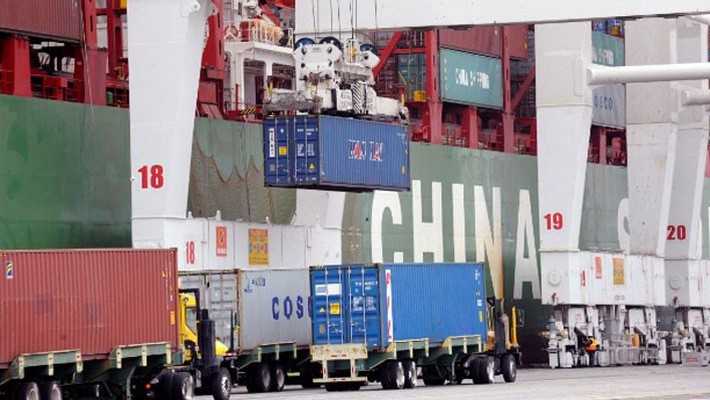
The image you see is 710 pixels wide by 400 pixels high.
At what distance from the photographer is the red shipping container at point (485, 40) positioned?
7044 cm

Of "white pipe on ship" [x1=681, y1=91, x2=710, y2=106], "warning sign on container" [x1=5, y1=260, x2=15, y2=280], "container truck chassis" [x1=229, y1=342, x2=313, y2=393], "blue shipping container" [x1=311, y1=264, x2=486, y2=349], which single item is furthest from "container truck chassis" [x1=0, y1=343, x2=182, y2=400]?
"white pipe on ship" [x1=681, y1=91, x2=710, y2=106]

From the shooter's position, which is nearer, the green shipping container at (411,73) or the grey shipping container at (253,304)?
the grey shipping container at (253,304)

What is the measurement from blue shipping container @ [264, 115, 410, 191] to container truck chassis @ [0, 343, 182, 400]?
11.9 m

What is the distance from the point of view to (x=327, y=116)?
49031 millimetres

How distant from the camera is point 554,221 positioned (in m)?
64.1

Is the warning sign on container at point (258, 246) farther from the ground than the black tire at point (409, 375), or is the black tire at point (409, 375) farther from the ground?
the warning sign on container at point (258, 246)

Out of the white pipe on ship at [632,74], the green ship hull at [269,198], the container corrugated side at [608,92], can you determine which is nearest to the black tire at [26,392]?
the green ship hull at [269,198]

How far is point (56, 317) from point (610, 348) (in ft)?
127

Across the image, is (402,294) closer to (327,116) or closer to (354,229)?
(327,116)

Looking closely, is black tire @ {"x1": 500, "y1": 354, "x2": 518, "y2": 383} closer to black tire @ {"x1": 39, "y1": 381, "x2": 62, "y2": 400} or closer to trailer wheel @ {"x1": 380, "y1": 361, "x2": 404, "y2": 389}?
trailer wheel @ {"x1": 380, "y1": 361, "x2": 404, "y2": 389}

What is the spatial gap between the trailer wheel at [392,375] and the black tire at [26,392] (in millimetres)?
12812

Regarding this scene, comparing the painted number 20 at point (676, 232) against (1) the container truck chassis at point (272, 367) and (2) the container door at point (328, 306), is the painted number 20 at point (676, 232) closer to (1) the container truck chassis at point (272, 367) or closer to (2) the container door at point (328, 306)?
(1) the container truck chassis at point (272, 367)

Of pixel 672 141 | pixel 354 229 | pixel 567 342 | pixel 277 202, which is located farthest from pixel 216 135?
pixel 672 141

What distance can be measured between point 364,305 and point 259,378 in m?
3.11
